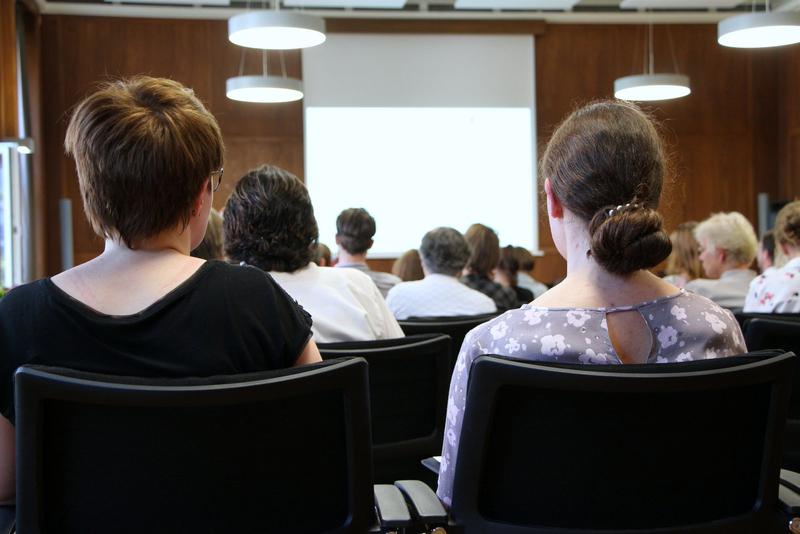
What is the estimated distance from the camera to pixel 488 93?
33.4 feet

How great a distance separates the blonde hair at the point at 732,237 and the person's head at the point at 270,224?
271cm

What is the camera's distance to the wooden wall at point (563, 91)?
9742 mm

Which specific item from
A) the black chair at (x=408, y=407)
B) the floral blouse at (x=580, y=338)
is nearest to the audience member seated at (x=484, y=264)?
the black chair at (x=408, y=407)

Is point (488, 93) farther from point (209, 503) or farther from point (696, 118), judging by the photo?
point (209, 503)

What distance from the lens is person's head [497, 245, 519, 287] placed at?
5.31 m

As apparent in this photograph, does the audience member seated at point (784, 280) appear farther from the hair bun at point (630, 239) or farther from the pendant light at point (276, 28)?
the pendant light at point (276, 28)

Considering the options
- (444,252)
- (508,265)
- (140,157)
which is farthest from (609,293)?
(508,265)

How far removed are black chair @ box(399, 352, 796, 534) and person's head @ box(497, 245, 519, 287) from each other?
4.07 metres

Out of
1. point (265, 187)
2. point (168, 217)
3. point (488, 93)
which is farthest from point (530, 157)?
point (168, 217)

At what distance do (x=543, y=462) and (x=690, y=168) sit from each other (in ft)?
34.0

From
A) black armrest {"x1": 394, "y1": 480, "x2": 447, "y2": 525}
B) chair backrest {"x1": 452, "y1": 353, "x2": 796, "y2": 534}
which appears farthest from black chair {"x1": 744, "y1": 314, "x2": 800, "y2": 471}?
black armrest {"x1": 394, "y1": 480, "x2": 447, "y2": 525}

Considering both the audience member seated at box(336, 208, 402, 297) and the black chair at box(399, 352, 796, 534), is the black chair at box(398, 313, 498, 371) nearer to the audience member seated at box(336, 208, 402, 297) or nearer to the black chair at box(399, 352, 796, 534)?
the audience member seated at box(336, 208, 402, 297)

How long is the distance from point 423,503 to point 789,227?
2.80m

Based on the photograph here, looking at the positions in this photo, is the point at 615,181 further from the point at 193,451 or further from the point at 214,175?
the point at 193,451
